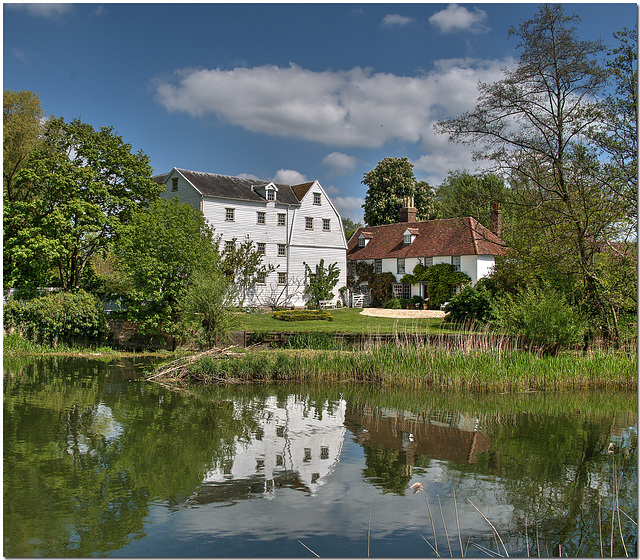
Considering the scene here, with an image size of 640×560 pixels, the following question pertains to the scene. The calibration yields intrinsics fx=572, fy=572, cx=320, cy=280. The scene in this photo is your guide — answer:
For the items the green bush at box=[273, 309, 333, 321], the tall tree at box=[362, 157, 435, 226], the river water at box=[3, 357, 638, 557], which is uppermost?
the tall tree at box=[362, 157, 435, 226]

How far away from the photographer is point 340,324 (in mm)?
33781

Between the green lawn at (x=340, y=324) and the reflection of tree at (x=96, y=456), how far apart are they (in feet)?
44.8

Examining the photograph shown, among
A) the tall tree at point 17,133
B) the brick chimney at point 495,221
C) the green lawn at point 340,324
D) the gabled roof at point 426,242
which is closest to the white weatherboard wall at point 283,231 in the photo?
the gabled roof at point 426,242

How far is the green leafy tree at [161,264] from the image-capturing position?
25328 millimetres

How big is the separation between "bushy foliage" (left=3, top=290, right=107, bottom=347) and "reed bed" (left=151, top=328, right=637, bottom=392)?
8877mm

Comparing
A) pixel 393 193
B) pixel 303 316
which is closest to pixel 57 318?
pixel 303 316

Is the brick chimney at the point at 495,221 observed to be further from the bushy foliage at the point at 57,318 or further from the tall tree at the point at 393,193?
the bushy foliage at the point at 57,318

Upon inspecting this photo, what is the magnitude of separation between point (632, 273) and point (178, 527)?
17337 mm

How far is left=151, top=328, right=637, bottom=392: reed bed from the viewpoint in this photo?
1792cm

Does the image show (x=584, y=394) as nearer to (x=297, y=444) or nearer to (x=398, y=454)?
(x=398, y=454)

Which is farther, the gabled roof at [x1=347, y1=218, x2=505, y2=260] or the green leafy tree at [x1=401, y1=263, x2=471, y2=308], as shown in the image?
the gabled roof at [x1=347, y1=218, x2=505, y2=260]

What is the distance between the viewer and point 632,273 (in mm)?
19156

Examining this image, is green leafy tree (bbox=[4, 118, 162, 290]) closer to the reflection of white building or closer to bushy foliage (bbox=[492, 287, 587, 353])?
the reflection of white building

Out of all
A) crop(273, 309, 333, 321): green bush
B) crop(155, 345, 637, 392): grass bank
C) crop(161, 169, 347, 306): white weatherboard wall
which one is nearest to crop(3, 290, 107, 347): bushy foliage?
crop(155, 345, 637, 392): grass bank
